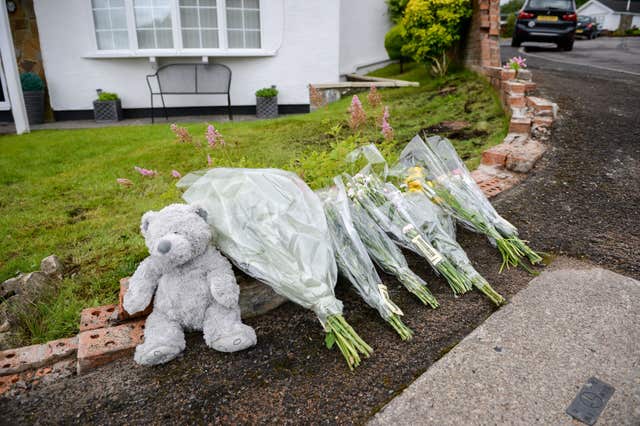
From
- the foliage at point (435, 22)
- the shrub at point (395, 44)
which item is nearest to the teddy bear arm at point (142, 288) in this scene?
the foliage at point (435, 22)

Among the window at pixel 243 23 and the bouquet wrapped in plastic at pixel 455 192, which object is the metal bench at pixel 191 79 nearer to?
the window at pixel 243 23

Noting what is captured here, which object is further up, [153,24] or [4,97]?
[153,24]

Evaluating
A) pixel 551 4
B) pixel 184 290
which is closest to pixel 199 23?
pixel 184 290

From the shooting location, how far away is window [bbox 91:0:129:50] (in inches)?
332

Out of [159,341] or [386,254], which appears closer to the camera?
[159,341]

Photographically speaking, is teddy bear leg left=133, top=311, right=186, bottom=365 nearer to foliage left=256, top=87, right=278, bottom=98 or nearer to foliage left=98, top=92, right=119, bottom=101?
foliage left=256, top=87, right=278, bottom=98

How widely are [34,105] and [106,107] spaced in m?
1.31

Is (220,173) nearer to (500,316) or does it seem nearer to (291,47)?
(500,316)

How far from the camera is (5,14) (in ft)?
25.3

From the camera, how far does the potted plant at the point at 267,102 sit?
29.3 ft

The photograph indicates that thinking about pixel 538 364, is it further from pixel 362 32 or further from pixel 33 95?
pixel 362 32

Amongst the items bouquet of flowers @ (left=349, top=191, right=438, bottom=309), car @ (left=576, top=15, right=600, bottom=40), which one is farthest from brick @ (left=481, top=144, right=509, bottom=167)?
car @ (left=576, top=15, right=600, bottom=40)

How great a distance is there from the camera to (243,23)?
29.0 ft

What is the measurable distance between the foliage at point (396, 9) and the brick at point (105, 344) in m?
11.5
